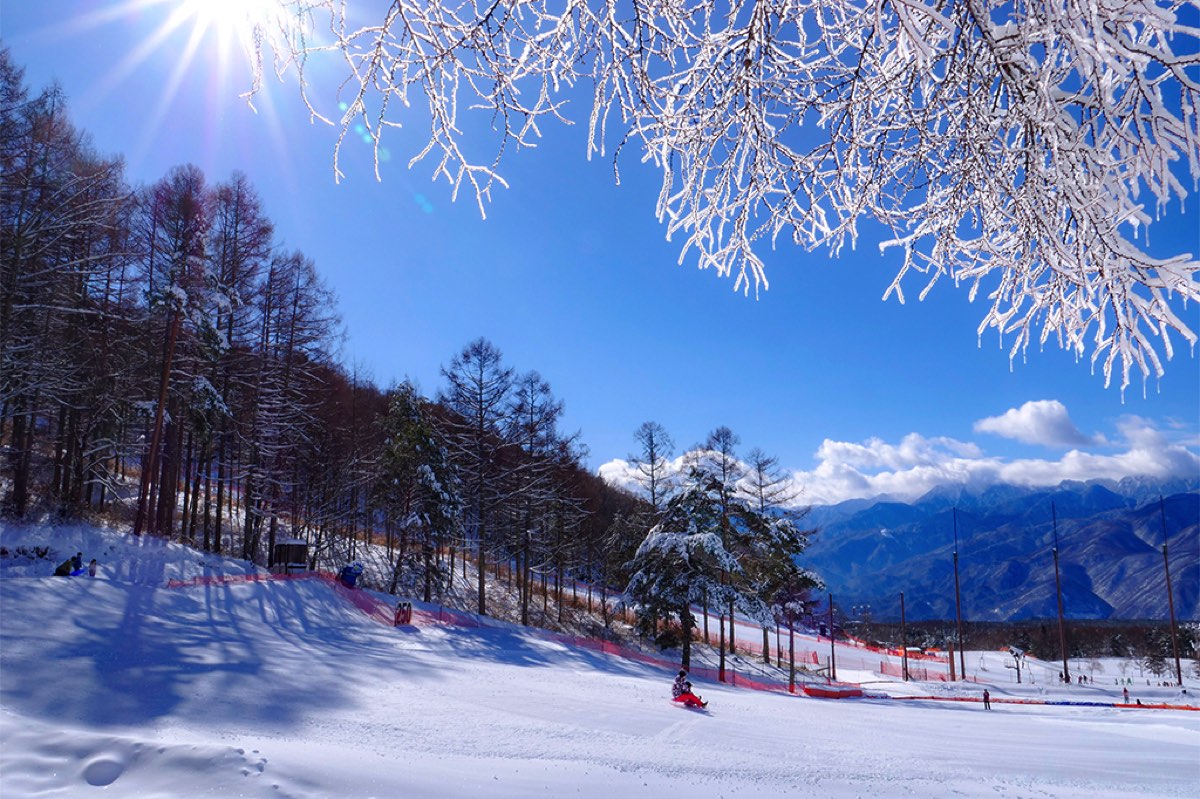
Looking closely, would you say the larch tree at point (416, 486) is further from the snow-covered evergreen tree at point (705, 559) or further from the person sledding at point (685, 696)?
the person sledding at point (685, 696)

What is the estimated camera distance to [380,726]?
8.70 metres

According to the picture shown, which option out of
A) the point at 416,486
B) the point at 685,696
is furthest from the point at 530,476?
the point at 685,696

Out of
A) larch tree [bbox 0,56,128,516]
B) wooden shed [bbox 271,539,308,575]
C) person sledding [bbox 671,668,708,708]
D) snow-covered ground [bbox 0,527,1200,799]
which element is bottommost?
person sledding [bbox 671,668,708,708]

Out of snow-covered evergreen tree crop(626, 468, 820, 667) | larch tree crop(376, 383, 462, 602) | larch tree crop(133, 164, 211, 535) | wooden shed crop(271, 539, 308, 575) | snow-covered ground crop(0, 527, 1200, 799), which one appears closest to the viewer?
snow-covered ground crop(0, 527, 1200, 799)

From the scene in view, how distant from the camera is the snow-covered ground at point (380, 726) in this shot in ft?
19.7

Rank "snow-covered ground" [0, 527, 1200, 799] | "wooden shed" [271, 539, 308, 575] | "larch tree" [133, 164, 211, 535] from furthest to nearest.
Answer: "wooden shed" [271, 539, 308, 575]
"larch tree" [133, 164, 211, 535]
"snow-covered ground" [0, 527, 1200, 799]

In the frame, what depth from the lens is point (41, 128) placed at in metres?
15.4

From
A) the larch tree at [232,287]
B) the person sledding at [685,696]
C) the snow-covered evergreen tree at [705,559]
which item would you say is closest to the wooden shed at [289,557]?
the larch tree at [232,287]

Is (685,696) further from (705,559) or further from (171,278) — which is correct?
(171,278)

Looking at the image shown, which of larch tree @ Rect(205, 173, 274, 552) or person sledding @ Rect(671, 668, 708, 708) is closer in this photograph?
person sledding @ Rect(671, 668, 708, 708)

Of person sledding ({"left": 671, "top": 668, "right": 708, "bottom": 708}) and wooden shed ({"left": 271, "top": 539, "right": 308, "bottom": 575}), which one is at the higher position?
wooden shed ({"left": 271, "top": 539, "right": 308, "bottom": 575})

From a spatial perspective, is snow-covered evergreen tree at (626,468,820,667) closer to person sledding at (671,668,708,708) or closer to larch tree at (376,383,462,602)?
larch tree at (376,383,462,602)

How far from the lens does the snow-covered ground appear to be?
237 inches

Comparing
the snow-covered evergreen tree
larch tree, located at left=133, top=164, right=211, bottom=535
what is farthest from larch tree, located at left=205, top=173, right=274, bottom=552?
the snow-covered evergreen tree
